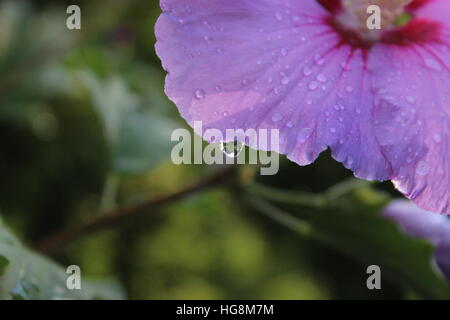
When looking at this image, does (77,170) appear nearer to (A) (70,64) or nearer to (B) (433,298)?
(A) (70,64)

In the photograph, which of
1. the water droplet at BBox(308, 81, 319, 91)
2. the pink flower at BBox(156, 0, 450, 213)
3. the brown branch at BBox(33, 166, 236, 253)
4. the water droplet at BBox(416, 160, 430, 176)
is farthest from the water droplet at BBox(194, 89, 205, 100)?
the brown branch at BBox(33, 166, 236, 253)

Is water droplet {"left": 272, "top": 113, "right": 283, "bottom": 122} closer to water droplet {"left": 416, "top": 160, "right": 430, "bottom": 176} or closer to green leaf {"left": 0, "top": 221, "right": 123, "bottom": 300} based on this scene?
water droplet {"left": 416, "top": 160, "right": 430, "bottom": 176}

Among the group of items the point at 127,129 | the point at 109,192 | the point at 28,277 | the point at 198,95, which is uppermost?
the point at 127,129

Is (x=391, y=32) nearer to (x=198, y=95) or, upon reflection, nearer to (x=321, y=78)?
(x=321, y=78)

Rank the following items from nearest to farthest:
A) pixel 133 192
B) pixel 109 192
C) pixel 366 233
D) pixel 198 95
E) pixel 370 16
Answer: pixel 198 95 < pixel 370 16 < pixel 366 233 < pixel 109 192 < pixel 133 192

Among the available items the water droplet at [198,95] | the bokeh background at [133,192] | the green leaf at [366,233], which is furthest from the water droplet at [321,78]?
the bokeh background at [133,192]

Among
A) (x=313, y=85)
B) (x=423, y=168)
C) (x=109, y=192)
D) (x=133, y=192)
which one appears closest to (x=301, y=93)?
(x=313, y=85)
